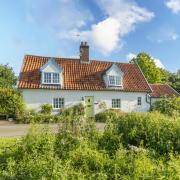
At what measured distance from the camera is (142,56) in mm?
57875

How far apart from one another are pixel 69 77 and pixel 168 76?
4081cm

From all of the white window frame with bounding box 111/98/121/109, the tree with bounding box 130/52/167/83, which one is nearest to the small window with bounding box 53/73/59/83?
the white window frame with bounding box 111/98/121/109

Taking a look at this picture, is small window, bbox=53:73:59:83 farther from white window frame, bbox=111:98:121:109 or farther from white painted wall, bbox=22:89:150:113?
white window frame, bbox=111:98:121:109

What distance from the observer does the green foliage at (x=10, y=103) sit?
27.3 metres

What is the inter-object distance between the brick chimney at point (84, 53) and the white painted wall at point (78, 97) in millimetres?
4695

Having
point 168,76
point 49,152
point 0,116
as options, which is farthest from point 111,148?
point 168,76

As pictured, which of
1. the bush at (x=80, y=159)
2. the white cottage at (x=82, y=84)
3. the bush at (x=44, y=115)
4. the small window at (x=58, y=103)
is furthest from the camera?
the small window at (x=58, y=103)

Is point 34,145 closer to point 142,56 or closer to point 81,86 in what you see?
point 81,86

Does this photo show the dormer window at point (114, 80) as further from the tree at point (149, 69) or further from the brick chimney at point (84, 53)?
the tree at point (149, 69)

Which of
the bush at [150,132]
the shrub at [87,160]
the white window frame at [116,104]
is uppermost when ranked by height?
the white window frame at [116,104]

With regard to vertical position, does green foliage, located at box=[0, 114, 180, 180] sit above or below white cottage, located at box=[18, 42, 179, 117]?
below

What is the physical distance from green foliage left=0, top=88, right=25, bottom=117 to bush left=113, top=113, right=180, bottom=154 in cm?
1775

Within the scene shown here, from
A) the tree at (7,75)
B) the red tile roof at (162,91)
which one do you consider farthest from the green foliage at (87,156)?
the tree at (7,75)

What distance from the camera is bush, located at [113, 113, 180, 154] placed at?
9.67m
